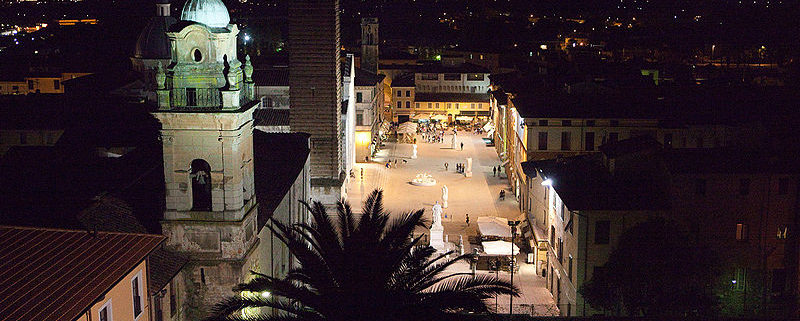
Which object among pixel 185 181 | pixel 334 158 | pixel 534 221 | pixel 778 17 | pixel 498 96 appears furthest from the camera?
pixel 778 17

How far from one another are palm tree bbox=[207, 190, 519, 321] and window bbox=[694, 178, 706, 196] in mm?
20734

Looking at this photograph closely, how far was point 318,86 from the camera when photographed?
6016cm

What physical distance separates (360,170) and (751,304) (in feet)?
142

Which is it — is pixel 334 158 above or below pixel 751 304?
above

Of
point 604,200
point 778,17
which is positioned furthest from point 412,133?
point 778,17

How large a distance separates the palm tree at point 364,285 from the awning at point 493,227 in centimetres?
2851

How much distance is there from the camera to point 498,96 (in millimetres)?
91688

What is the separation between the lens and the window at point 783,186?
44825 mm

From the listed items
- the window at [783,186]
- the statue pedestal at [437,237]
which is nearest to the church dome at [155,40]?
the statue pedestal at [437,237]

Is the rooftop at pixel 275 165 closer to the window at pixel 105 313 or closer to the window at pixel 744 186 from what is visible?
the window at pixel 105 313

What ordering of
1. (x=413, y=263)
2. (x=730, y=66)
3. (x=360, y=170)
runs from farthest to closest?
(x=730, y=66) < (x=360, y=170) < (x=413, y=263)

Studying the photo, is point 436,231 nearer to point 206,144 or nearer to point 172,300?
point 206,144

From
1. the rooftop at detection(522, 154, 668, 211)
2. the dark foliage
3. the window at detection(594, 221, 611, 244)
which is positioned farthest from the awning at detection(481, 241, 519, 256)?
the dark foliage

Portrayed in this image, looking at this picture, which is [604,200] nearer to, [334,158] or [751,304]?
[751,304]
